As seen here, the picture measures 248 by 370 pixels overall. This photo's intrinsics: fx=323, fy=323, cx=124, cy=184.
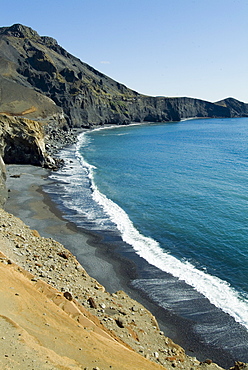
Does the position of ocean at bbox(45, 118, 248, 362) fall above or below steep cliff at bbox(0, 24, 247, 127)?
below

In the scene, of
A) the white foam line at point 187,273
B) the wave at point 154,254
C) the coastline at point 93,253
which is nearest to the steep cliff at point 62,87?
the coastline at point 93,253

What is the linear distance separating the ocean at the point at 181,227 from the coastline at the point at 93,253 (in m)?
0.51

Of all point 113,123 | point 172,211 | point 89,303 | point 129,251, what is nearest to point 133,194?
point 172,211

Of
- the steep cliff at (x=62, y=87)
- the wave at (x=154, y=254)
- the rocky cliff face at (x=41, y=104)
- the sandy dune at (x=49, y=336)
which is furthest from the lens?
the steep cliff at (x=62, y=87)

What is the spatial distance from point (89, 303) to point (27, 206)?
827 inches

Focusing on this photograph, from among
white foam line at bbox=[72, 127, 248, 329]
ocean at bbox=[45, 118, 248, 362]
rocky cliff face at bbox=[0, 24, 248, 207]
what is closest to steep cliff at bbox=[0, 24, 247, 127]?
rocky cliff face at bbox=[0, 24, 248, 207]

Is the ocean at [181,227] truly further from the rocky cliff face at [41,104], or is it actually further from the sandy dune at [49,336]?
the rocky cliff face at [41,104]

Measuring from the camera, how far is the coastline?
15.8 m

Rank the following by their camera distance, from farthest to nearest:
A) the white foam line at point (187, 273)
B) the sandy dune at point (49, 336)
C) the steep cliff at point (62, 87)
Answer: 1. the steep cliff at point (62, 87)
2. the white foam line at point (187, 273)
3. the sandy dune at point (49, 336)

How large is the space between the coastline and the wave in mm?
2087

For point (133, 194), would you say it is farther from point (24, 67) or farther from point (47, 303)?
point (24, 67)

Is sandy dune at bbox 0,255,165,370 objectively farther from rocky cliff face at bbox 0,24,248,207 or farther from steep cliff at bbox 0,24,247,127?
steep cliff at bbox 0,24,247,127

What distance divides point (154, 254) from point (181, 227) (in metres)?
5.78

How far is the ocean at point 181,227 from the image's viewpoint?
18.2 meters
